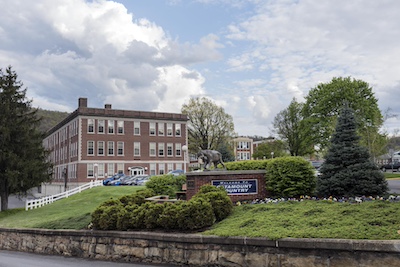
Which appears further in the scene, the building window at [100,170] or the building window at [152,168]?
the building window at [152,168]

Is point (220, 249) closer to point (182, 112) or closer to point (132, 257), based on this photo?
point (132, 257)

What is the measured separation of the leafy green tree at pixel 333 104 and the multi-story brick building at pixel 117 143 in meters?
23.2

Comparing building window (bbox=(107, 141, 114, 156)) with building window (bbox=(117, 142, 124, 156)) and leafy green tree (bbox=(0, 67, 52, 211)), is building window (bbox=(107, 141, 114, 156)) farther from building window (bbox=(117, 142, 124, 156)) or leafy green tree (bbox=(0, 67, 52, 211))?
leafy green tree (bbox=(0, 67, 52, 211))

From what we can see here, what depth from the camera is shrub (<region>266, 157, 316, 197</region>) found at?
14.0 metres

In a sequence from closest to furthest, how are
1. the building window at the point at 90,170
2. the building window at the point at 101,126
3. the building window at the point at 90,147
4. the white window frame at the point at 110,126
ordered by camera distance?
the building window at the point at 90,170 < the building window at the point at 90,147 < the building window at the point at 101,126 < the white window frame at the point at 110,126

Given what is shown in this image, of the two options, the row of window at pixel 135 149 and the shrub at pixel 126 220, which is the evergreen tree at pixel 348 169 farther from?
the row of window at pixel 135 149

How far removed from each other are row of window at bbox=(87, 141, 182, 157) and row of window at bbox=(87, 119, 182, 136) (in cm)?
174

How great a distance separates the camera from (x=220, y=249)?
9.62m

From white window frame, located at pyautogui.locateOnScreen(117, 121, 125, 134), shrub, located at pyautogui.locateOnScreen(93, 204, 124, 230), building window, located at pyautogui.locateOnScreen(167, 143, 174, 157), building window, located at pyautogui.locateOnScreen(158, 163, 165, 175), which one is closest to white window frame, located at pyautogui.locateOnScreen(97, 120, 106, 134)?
white window frame, located at pyautogui.locateOnScreen(117, 121, 125, 134)

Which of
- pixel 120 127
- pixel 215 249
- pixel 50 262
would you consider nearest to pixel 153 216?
pixel 215 249

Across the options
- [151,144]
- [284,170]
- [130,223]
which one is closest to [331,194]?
[284,170]

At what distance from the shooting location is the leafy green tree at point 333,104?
48.7 metres

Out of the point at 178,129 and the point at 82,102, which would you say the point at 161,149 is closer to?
the point at 178,129

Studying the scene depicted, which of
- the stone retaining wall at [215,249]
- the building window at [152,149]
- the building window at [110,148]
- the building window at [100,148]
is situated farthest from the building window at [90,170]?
the stone retaining wall at [215,249]
